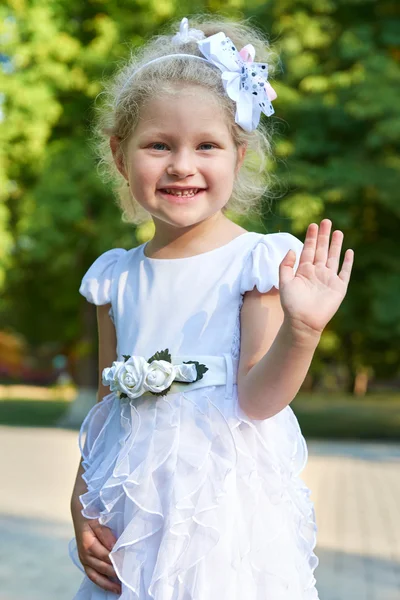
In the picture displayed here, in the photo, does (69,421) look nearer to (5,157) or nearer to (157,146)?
(5,157)

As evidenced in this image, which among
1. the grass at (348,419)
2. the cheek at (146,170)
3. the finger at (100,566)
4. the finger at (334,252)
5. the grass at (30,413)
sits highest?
the cheek at (146,170)

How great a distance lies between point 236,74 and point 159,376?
742 mm

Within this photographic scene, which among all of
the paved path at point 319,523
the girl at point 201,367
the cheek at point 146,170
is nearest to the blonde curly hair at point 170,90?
the girl at point 201,367

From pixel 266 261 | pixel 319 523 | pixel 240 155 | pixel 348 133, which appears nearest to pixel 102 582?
pixel 266 261

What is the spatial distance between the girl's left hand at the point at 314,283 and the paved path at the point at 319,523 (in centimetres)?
365

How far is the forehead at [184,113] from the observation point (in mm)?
2127

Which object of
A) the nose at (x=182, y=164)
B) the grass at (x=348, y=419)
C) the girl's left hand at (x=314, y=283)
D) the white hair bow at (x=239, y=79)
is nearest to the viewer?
the girl's left hand at (x=314, y=283)

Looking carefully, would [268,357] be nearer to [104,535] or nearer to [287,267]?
[287,267]

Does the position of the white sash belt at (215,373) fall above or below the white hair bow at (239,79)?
below

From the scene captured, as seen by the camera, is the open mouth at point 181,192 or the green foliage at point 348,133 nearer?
A: the open mouth at point 181,192

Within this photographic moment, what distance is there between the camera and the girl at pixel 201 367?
202 centimetres

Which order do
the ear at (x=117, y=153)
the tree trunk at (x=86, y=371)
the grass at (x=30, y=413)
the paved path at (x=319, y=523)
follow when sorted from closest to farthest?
the ear at (x=117, y=153), the paved path at (x=319, y=523), the tree trunk at (x=86, y=371), the grass at (x=30, y=413)

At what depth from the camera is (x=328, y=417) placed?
76.8 ft

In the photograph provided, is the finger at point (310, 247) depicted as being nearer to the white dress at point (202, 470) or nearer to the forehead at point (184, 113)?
the white dress at point (202, 470)
